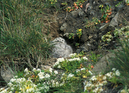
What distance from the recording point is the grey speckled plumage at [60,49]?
384 centimetres

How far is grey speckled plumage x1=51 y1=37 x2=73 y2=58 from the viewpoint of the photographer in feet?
12.6

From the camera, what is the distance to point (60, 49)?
3.92 m

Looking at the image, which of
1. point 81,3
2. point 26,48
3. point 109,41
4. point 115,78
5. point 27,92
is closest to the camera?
point 115,78

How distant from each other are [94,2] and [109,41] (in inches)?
54.0

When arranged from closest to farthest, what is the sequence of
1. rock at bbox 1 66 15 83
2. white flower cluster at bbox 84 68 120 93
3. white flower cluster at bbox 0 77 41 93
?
white flower cluster at bbox 84 68 120 93 → white flower cluster at bbox 0 77 41 93 → rock at bbox 1 66 15 83

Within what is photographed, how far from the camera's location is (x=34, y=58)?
3.46 m

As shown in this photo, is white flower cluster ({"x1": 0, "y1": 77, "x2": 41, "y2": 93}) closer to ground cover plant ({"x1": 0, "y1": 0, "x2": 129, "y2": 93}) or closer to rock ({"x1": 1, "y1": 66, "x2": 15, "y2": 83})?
ground cover plant ({"x1": 0, "y1": 0, "x2": 129, "y2": 93})

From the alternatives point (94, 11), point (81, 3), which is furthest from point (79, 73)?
point (81, 3)

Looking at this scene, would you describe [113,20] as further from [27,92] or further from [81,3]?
[27,92]

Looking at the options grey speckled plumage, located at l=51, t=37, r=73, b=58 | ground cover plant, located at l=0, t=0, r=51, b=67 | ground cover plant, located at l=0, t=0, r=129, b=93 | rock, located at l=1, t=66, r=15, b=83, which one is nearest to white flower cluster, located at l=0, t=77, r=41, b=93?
ground cover plant, located at l=0, t=0, r=129, b=93

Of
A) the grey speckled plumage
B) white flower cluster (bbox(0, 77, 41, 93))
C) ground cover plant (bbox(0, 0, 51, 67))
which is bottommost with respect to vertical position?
white flower cluster (bbox(0, 77, 41, 93))

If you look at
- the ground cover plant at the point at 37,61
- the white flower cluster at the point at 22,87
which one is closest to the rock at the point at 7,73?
the ground cover plant at the point at 37,61

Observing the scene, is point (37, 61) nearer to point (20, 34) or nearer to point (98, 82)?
point (20, 34)

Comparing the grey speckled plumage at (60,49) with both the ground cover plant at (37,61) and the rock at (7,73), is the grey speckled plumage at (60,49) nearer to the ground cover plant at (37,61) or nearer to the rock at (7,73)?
the ground cover plant at (37,61)
